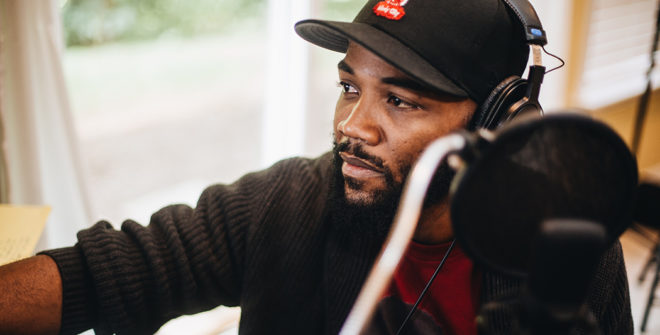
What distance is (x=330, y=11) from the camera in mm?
2074

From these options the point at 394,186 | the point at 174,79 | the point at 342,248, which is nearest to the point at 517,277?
the point at 394,186

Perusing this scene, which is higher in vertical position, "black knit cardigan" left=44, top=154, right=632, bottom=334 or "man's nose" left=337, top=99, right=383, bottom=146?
"man's nose" left=337, top=99, right=383, bottom=146

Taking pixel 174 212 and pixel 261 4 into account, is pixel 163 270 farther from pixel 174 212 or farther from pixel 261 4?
pixel 261 4

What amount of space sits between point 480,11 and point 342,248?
53 centimetres

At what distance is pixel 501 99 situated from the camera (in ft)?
2.65

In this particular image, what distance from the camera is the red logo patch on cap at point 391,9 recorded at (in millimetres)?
843

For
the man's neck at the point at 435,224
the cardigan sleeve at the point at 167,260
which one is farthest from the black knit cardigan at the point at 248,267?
the man's neck at the point at 435,224

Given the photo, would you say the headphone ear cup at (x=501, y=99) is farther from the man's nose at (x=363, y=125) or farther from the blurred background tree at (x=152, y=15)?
the blurred background tree at (x=152, y=15)

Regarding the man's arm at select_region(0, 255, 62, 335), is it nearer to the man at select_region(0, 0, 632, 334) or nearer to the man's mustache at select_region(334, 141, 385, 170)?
the man at select_region(0, 0, 632, 334)

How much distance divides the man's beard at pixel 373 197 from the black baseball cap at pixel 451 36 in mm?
177

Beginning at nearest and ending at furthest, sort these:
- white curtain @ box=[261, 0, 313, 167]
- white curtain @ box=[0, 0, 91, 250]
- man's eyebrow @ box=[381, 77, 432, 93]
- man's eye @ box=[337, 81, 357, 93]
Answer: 1. man's eyebrow @ box=[381, 77, 432, 93]
2. man's eye @ box=[337, 81, 357, 93]
3. white curtain @ box=[0, 0, 91, 250]
4. white curtain @ box=[261, 0, 313, 167]

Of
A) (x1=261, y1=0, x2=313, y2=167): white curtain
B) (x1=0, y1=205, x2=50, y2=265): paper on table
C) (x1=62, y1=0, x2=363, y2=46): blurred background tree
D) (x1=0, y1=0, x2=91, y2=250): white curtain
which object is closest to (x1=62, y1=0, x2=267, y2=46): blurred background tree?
(x1=62, y1=0, x2=363, y2=46): blurred background tree

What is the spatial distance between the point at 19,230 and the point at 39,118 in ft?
1.72

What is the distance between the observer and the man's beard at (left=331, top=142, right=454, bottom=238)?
0.88 meters
